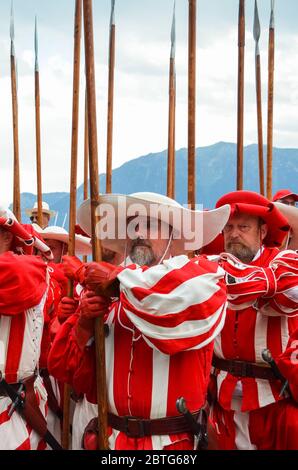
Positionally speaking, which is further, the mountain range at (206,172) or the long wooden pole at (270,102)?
the mountain range at (206,172)

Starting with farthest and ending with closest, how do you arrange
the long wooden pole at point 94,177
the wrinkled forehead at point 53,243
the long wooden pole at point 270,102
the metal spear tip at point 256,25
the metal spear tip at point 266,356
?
the metal spear tip at point 256,25 < the wrinkled forehead at point 53,243 < the long wooden pole at point 270,102 < the metal spear tip at point 266,356 < the long wooden pole at point 94,177

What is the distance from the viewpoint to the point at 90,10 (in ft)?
7.86

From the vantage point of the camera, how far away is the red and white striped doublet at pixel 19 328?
289 centimetres

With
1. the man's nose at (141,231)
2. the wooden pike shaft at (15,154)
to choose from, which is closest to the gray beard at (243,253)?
the man's nose at (141,231)

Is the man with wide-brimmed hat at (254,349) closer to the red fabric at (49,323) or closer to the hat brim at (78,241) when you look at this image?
the red fabric at (49,323)

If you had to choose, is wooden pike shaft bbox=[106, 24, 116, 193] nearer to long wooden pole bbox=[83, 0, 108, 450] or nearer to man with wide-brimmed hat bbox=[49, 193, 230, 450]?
man with wide-brimmed hat bbox=[49, 193, 230, 450]

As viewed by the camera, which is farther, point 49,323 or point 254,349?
point 49,323

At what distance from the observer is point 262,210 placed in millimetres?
3457

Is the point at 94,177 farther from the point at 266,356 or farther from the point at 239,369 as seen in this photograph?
the point at 239,369

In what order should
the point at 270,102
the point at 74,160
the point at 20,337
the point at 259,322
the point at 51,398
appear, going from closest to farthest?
1. the point at 20,337
2. the point at 74,160
3. the point at 259,322
4. the point at 51,398
5. the point at 270,102

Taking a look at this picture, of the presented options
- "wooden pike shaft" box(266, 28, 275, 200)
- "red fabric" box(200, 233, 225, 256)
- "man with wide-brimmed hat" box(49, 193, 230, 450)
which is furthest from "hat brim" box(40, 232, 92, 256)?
"man with wide-brimmed hat" box(49, 193, 230, 450)

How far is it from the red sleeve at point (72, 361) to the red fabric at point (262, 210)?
4.29ft

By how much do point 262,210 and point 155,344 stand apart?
144 centimetres

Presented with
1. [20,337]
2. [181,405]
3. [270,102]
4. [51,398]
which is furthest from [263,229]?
[270,102]
